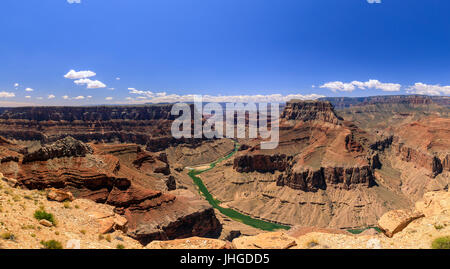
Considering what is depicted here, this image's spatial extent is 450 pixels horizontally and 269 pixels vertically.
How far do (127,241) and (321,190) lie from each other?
9230cm

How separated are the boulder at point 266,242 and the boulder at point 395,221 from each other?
7382 mm

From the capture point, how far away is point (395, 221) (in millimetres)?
19297

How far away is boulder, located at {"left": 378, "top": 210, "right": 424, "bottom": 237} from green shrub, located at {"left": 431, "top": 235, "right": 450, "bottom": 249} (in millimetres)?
3782

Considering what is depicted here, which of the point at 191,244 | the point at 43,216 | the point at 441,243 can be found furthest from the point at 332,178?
the point at 43,216

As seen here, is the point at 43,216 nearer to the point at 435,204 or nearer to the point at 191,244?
the point at 191,244

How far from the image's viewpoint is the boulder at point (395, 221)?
61.6 ft

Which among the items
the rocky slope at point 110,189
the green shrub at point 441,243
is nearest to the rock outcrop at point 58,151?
the rocky slope at point 110,189

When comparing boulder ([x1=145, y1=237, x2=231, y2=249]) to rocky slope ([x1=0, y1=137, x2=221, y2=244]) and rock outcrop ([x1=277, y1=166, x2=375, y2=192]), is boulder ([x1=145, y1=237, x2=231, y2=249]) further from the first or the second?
rock outcrop ([x1=277, y1=166, x2=375, y2=192])

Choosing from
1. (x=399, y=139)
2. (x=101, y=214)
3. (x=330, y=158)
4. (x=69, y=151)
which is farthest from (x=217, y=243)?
(x=399, y=139)

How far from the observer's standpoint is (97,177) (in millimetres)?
43938

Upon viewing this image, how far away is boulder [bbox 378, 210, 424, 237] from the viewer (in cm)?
1878

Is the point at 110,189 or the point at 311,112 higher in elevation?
the point at 311,112

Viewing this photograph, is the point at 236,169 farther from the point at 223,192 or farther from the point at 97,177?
the point at 97,177

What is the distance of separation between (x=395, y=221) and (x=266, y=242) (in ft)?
34.9
